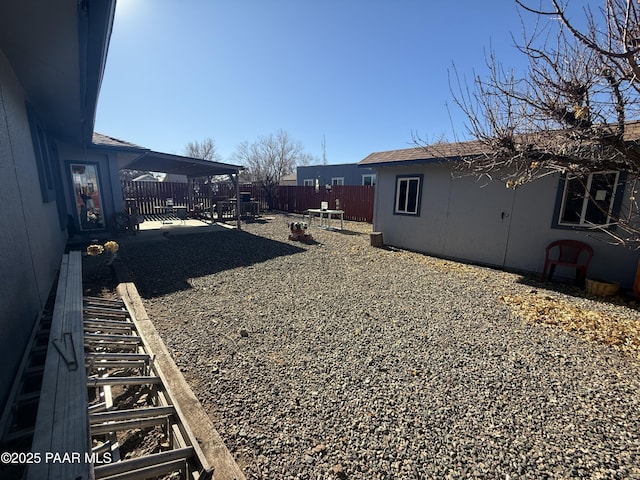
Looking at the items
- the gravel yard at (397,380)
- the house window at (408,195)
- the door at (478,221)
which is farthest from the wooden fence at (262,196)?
the gravel yard at (397,380)

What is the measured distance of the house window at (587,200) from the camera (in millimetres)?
5168

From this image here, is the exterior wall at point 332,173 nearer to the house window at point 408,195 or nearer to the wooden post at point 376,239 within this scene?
the house window at point 408,195

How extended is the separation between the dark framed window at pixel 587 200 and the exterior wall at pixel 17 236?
7.98 m

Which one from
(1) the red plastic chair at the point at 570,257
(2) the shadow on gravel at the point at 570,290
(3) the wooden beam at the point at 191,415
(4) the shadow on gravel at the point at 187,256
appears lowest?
(2) the shadow on gravel at the point at 570,290

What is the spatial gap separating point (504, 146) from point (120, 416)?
16.6 ft

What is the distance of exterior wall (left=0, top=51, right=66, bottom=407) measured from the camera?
2377 mm

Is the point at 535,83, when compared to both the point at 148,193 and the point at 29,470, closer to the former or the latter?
the point at 29,470

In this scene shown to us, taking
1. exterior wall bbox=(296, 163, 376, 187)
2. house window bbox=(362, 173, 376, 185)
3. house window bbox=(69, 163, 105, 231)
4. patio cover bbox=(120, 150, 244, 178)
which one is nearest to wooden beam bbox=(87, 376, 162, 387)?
patio cover bbox=(120, 150, 244, 178)

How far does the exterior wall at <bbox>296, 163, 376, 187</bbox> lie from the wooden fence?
13.1 feet

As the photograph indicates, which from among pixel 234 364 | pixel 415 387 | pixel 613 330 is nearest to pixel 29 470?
pixel 234 364

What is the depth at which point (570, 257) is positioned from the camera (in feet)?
18.6

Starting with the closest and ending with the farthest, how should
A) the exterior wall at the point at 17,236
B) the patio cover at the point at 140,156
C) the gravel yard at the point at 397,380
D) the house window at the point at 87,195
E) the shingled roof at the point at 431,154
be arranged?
the gravel yard at the point at 397,380
the exterior wall at the point at 17,236
the shingled roof at the point at 431,154
the patio cover at the point at 140,156
the house window at the point at 87,195

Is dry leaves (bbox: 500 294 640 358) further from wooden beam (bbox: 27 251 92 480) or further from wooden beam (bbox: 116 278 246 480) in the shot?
wooden beam (bbox: 27 251 92 480)

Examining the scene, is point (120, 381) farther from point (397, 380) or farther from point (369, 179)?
point (369, 179)
